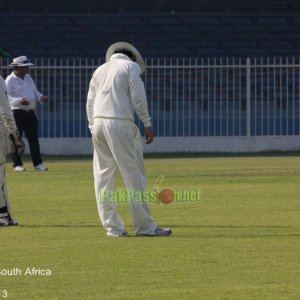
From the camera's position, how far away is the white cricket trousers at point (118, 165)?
12422 mm

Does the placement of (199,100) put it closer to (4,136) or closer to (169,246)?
(4,136)

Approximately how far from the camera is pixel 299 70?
3048cm

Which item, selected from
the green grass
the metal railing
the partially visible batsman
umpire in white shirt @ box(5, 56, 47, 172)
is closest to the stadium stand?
the metal railing

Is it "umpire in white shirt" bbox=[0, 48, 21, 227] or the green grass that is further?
"umpire in white shirt" bbox=[0, 48, 21, 227]

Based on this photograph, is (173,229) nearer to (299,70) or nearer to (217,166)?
(217,166)

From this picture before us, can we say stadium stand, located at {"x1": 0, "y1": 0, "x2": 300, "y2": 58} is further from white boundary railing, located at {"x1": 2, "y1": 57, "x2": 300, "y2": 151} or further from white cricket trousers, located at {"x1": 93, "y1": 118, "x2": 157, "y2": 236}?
white cricket trousers, located at {"x1": 93, "y1": 118, "x2": 157, "y2": 236}

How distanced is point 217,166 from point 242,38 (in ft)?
42.0

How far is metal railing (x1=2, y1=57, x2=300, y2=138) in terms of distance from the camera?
98.2 ft

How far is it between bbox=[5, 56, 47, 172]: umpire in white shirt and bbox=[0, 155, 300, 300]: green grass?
8.20 ft

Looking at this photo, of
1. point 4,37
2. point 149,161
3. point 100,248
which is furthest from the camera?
point 4,37

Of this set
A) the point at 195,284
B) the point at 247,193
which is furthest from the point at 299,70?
the point at 195,284

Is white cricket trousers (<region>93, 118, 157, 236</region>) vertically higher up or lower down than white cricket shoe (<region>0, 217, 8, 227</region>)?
higher up

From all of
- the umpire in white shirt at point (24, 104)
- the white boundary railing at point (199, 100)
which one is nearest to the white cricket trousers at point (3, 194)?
the umpire in white shirt at point (24, 104)

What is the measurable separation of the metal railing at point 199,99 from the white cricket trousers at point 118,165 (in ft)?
56.3
